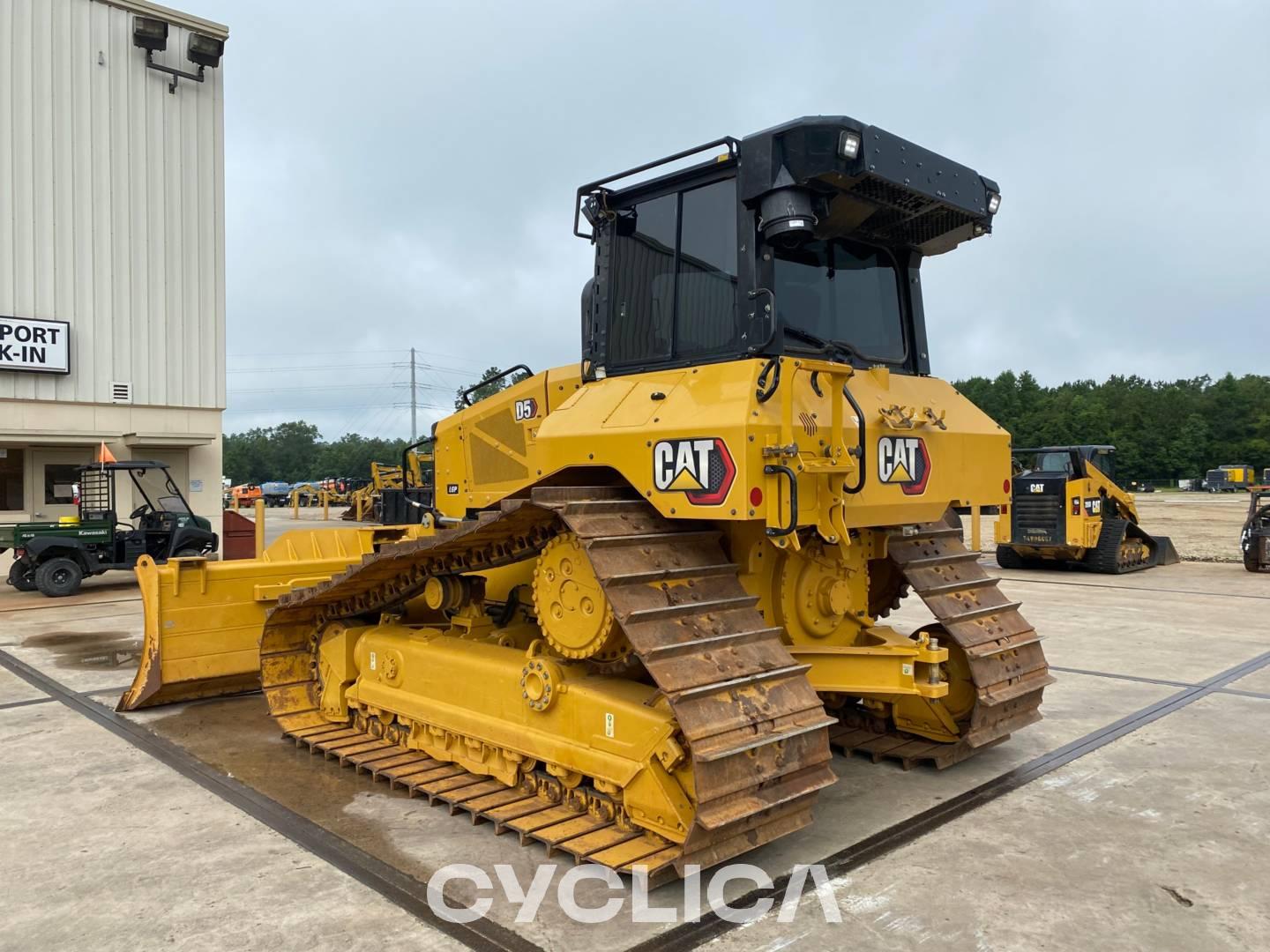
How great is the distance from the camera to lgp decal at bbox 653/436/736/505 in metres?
3.92

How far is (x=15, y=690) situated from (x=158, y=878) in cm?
451

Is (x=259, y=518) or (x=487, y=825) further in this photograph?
(x=259, y=518)

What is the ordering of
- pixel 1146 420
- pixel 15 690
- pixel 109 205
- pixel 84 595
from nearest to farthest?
pixel 15 690 → pixel 84 595 → pixel 109 205 → pixel 1146 420

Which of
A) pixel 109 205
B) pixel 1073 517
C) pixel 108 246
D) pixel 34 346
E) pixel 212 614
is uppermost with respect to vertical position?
pixel 109 205

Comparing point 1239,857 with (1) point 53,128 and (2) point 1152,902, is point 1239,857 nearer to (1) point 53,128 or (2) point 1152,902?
(2) point 1152,902

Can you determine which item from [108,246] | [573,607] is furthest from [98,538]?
[573,607]

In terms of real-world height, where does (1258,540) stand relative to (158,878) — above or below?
above

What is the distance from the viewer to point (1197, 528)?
28.0 meters

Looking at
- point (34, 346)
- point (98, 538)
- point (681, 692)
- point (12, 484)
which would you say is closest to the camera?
point (681, 692)

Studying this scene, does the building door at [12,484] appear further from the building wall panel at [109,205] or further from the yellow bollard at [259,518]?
the yellow bollard at [259,518]

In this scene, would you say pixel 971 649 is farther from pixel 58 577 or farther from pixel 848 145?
pixel 58 577

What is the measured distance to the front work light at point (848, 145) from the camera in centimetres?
413

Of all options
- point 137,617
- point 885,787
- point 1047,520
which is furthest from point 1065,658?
point 137,617

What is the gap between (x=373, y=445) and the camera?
105 meters
